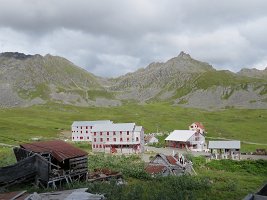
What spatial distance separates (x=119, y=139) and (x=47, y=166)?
65.8 meters

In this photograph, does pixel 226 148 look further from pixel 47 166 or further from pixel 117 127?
pixel 47 166

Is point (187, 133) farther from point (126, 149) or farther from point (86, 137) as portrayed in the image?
point (86, 137)

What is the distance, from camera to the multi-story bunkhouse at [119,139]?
99.8 m

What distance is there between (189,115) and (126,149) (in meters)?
95.9

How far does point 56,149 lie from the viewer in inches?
1529

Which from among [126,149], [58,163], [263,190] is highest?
[263,190]

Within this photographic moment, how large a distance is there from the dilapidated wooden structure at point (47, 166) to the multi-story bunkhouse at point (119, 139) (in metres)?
57.5

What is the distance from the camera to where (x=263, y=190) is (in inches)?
568

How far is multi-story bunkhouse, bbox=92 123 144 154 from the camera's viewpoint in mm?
99750

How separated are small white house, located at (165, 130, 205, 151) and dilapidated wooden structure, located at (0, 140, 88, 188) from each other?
68.4 meters

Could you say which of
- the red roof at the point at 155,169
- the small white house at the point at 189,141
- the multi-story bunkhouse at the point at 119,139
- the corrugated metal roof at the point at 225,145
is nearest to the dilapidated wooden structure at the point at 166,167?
the red roof at the point at 155,169

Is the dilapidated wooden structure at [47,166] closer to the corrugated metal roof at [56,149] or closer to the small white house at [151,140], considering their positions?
the corrugated metal roof at [56,149]

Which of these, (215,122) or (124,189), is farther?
(215,122)

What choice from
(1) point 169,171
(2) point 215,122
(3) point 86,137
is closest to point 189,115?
(2) point 215,122
